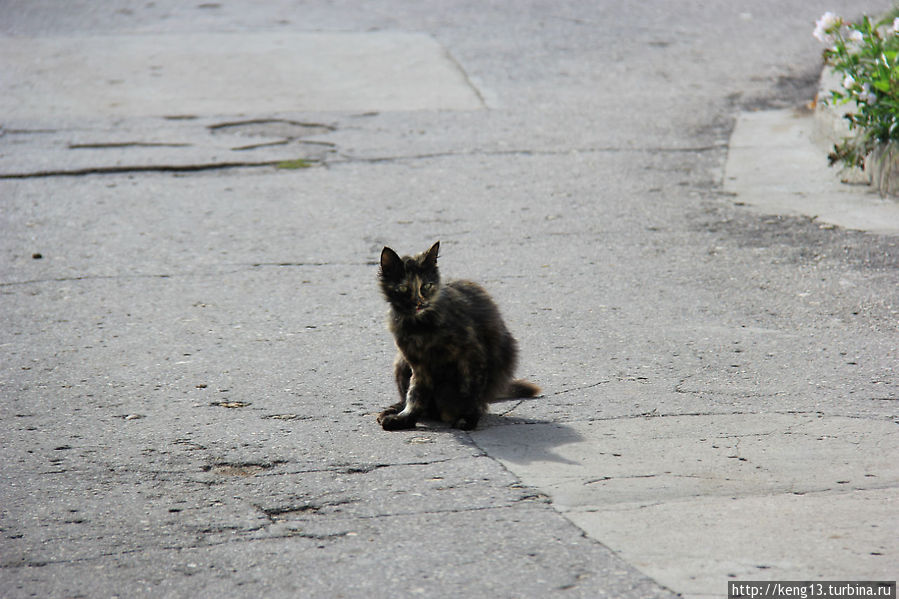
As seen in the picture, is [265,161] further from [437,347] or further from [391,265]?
[437,347]

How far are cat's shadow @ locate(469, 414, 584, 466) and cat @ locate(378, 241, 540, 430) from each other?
0.11 meters

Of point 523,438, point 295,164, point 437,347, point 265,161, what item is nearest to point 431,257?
point 437,347

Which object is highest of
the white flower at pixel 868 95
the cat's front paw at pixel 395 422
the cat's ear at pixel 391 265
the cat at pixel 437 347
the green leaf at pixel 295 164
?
the white flower at pixel 868 95

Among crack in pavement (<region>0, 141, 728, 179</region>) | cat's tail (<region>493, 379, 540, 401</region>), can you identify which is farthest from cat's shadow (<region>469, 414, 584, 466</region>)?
crack in pavement (<region>0, 141, 728, 179</region>)

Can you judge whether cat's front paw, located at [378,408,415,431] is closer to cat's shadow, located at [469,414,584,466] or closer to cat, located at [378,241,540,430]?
cat, located at [378,241,540,430]

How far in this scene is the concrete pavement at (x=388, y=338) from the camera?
3.76m

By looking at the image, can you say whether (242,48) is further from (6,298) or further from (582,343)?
(582,343)

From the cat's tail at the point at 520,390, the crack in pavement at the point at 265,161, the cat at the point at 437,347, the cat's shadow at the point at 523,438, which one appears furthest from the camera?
the crack in pavement at the point at 265,161

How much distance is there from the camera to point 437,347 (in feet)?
16.0

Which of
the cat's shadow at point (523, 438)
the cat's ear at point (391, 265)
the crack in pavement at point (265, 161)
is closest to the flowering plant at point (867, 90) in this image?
the crack in pavement at point (265, 161)

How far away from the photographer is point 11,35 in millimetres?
13375

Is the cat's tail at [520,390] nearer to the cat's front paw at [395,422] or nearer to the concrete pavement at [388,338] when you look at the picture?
the concrete pavement at [388,338]

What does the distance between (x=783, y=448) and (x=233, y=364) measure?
295cm

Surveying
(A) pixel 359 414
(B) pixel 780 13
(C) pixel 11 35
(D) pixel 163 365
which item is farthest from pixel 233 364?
(B) pixel 780 13
